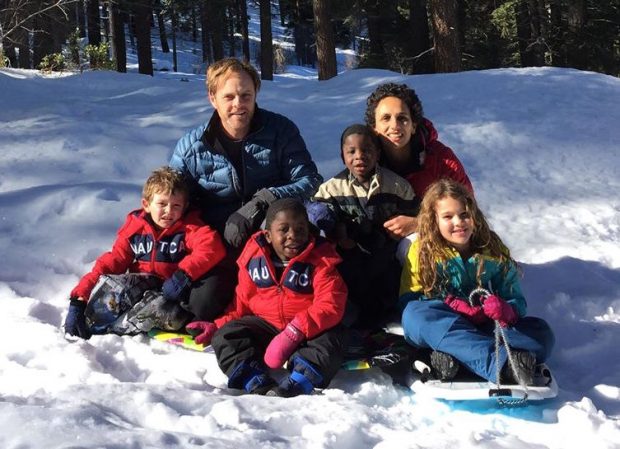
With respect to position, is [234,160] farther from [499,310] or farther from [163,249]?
[499,310]

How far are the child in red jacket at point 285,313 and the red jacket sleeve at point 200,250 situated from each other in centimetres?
31

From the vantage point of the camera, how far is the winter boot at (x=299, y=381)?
2.96 meters

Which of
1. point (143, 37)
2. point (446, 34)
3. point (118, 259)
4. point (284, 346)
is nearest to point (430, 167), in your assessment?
point (284, 346)

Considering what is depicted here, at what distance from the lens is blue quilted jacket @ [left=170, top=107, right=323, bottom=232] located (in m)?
3.86

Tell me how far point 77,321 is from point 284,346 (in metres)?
1.19

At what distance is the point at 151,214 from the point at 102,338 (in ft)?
2.41

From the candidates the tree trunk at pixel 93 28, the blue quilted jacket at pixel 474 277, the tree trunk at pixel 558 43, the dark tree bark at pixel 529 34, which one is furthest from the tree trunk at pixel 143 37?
the blue quilted jacket at pixel 474 277

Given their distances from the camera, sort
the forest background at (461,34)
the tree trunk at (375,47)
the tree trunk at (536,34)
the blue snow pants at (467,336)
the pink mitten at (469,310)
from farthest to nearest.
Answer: the tree trunk at (375,47)
the tree trunk at (536,34)
the forest background at (461,34)
the pink mitten at (469,310)
the blue snow pants at (467,336)

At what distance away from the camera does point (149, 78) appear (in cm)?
1002

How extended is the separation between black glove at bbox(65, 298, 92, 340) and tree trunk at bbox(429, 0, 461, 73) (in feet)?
28.6

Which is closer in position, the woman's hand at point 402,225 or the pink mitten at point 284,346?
the pink mitten at point 284,346

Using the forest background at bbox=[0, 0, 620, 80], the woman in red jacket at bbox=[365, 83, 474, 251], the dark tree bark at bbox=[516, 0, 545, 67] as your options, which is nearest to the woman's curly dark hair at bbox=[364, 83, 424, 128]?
the woman in red jacket at bbox=[365, 83, 474, 251]

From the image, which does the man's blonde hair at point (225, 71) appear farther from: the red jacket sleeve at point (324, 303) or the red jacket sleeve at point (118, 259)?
the red jacket sleeve at point (324, 303)

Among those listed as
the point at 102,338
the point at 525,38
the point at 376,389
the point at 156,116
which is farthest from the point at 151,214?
the point at 525,38
